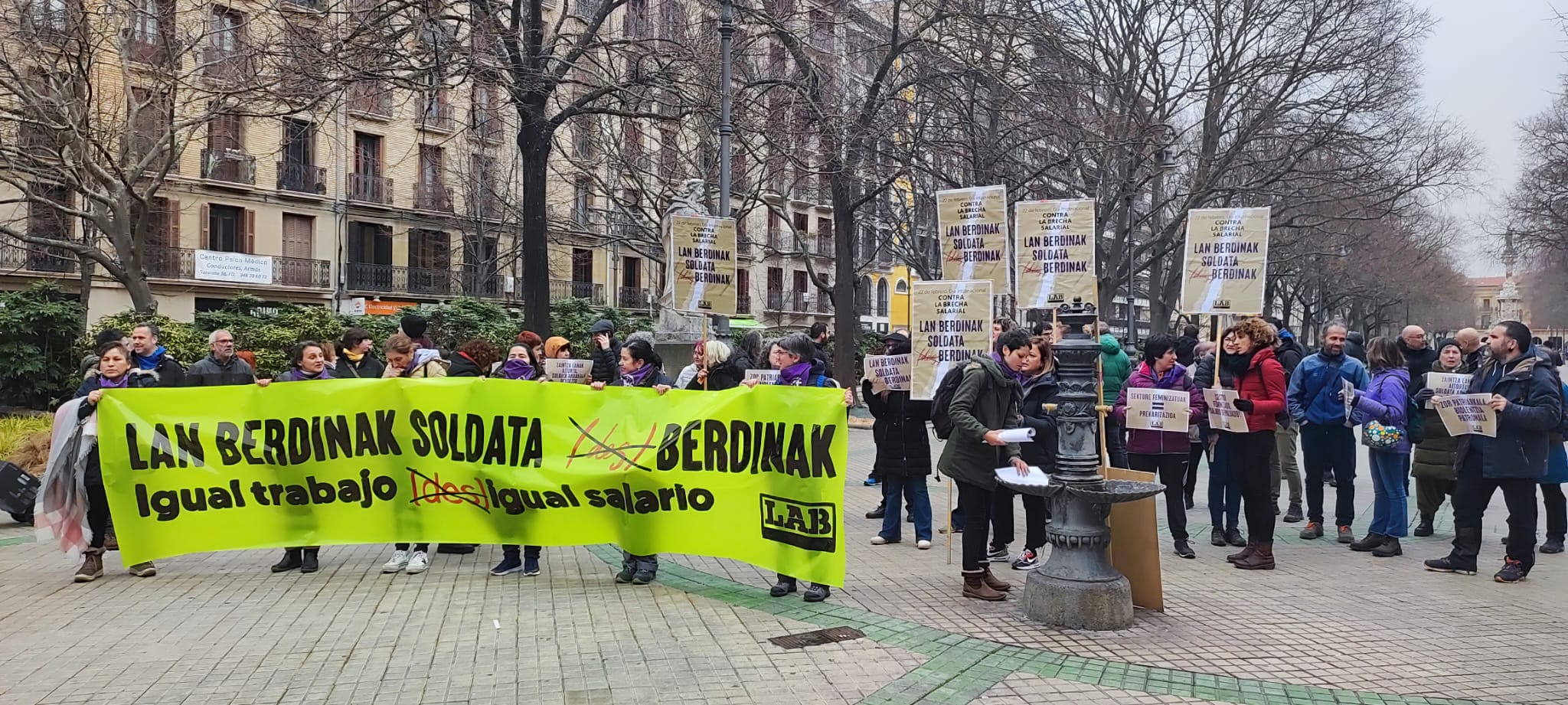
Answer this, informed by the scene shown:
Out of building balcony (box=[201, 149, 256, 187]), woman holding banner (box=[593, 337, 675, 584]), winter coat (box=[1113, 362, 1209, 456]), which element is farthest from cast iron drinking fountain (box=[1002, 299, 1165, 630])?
building balcony (box=[201, 149, 256, 187])

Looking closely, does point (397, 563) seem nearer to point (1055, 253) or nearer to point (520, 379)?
point (520, 379)

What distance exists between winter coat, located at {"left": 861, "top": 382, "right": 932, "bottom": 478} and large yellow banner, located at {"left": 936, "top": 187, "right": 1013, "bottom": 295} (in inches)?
40.1

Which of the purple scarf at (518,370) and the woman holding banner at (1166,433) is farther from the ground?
the purple scarf at (518,370)

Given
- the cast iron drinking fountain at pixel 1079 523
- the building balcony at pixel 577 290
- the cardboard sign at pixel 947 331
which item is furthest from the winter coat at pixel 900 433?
the building balcony at pixel 577 290

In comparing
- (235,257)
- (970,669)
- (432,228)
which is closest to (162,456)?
(970,669)

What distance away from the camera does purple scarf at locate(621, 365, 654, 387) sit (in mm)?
7380

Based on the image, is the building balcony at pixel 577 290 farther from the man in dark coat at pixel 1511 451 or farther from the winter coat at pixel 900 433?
the man in dark coat at pixel 1511 451

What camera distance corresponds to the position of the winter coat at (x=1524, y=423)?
688cm

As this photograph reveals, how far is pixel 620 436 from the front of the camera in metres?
6.68

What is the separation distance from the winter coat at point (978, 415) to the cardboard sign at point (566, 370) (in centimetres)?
304

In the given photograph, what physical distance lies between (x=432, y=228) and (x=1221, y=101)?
91.5 ft

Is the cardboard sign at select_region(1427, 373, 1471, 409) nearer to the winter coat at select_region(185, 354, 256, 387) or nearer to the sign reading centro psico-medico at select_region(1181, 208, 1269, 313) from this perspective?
the sign reading centro psico-medico at select_region(1181, 208, 1269, 313)

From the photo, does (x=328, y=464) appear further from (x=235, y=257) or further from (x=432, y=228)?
(x=432, y=228)

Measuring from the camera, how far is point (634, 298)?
1921 inches
